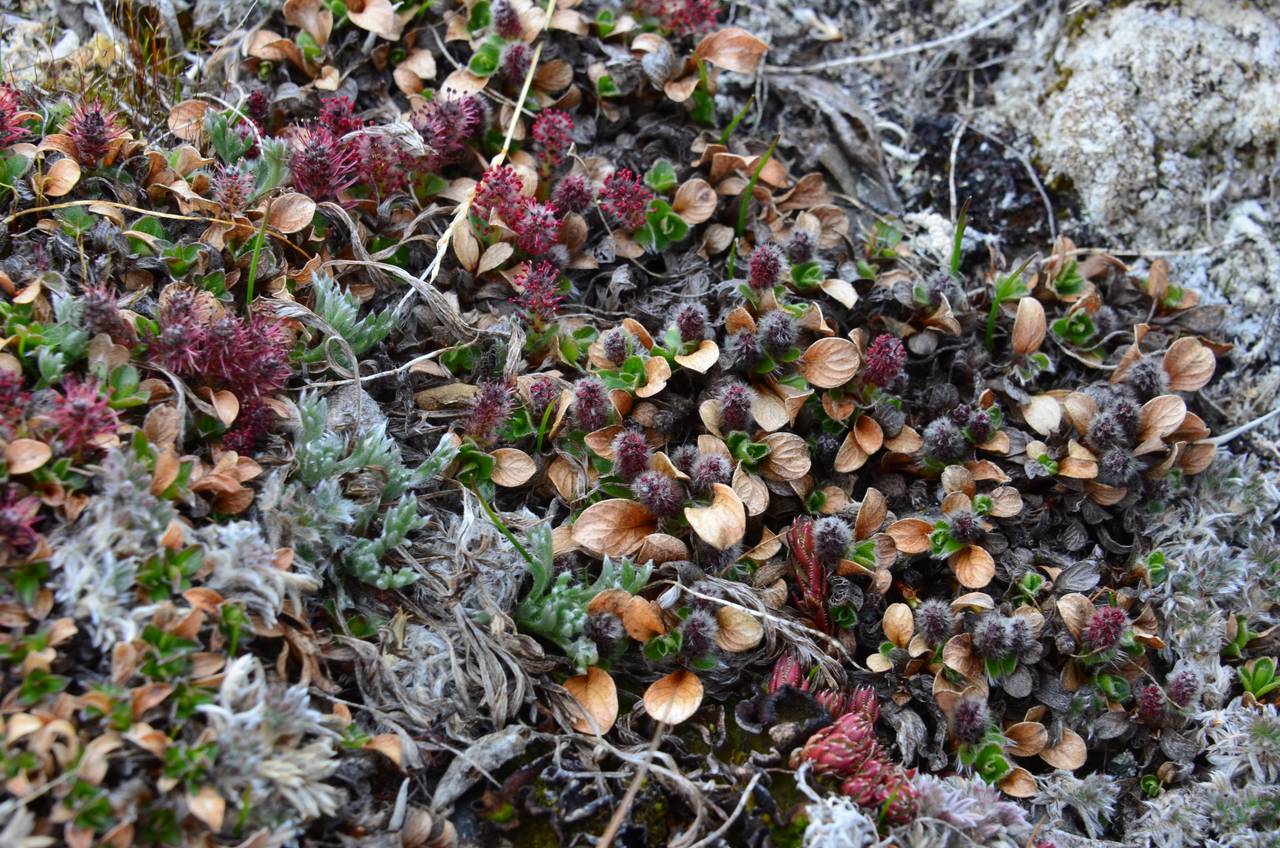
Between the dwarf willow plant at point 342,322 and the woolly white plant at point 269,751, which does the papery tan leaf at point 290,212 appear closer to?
the dwarf willow plant at point 342,322

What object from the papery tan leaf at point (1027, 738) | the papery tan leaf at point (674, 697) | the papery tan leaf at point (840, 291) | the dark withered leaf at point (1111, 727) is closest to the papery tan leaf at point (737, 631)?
the papery tan leaf at point (674, 697)

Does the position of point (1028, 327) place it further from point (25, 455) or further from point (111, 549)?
point (25, 455)

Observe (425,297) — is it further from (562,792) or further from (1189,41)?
(1189,41)

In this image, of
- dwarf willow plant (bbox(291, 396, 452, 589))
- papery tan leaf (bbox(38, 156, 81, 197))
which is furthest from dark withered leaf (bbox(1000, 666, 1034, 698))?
papery tan leaf (bbox(38, 156, 81, 197))

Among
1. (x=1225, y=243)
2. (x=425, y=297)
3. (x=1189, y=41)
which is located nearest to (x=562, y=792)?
(x=425, y=297)

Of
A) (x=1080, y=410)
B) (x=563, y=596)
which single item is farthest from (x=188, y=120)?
(x=1080, y=410)
